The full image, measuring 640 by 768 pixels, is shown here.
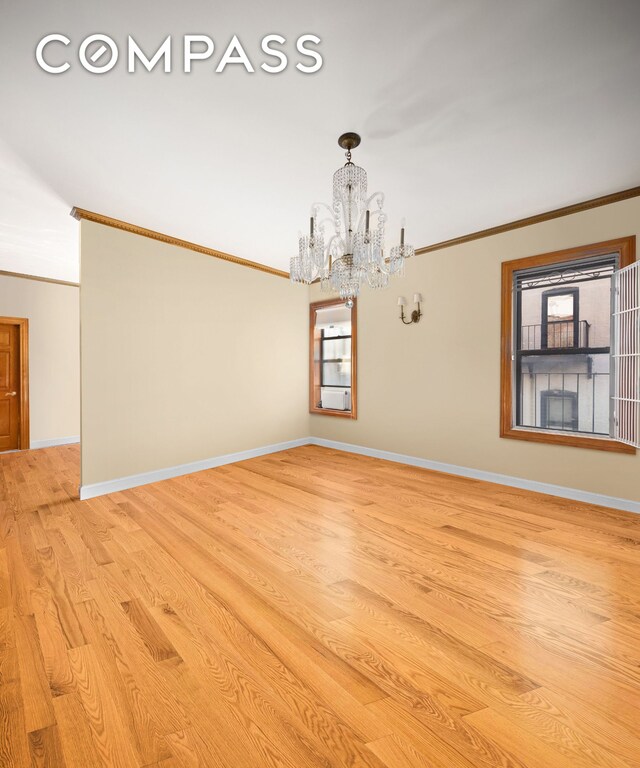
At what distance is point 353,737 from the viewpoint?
4.46ft

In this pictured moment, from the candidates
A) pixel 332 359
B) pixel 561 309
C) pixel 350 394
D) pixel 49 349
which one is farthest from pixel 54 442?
pixel 561 309

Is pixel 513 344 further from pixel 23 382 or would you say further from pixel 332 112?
pixel 23 382

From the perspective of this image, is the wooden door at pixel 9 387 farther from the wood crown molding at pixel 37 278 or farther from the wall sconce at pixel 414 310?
the wall sconce at pixel 414 310

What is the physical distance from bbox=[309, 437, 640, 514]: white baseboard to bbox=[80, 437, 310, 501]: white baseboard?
3.50 ft

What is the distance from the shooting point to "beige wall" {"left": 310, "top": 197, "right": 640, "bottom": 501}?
3.78 m

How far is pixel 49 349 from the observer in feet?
22.2

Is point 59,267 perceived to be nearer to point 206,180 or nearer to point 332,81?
point 206,180

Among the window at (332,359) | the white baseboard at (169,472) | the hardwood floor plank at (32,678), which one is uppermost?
the window at (332,359)

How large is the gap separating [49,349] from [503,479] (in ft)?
22.6

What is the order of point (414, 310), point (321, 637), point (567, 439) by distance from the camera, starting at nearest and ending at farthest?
point (321, 637), point (567, 439), point (414, 310)


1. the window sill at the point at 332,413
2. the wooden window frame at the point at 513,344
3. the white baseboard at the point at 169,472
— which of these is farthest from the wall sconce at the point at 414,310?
the white baseboard at the point at 169,472

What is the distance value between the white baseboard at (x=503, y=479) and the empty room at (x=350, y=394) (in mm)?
37

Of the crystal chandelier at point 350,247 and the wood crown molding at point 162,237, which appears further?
the wood crown molding at point 162,237

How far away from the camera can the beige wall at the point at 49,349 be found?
649 cm
